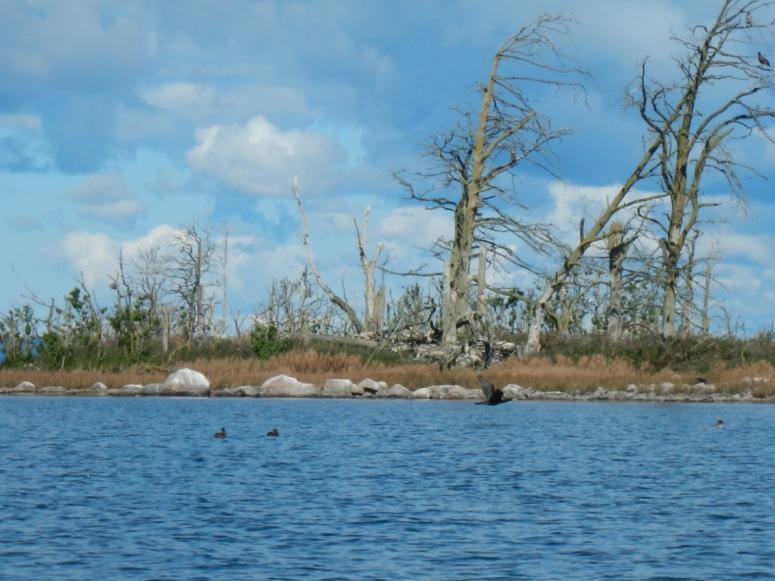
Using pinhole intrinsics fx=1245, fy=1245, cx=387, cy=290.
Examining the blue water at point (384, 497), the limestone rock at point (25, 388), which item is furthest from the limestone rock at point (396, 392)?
the limestone rock at point (25, 388)

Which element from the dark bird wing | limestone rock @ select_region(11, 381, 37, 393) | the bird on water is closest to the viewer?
the bird on water

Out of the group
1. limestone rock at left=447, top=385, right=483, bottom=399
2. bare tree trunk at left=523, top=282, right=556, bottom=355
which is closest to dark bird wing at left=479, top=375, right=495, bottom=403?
limestone rock at left=447, top=385, right=483, bottom=399

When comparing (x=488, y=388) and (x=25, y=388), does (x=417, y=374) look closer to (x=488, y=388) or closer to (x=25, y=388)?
(x=488, y=388)

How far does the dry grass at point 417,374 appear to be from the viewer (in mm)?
42594

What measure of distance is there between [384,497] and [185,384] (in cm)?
2415

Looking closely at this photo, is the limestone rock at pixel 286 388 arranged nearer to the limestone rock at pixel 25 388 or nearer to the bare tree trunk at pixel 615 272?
the limestone rock at pixel 25 388

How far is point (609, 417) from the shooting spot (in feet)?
114

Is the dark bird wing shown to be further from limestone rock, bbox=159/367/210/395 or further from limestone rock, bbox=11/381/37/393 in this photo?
limestone rock, bbox=11/381/37/393

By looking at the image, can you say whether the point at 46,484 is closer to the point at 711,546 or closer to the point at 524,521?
the point at 524,521

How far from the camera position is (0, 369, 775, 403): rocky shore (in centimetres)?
4109

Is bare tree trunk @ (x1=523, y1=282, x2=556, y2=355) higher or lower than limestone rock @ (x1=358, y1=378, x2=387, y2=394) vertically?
higher

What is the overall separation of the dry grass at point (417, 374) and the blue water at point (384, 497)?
8530 mm

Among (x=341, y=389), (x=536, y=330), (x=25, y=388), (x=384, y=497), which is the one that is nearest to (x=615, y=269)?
(x=536, y=330)

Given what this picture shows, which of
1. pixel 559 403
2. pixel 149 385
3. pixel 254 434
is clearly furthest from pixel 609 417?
pixel 149 385
